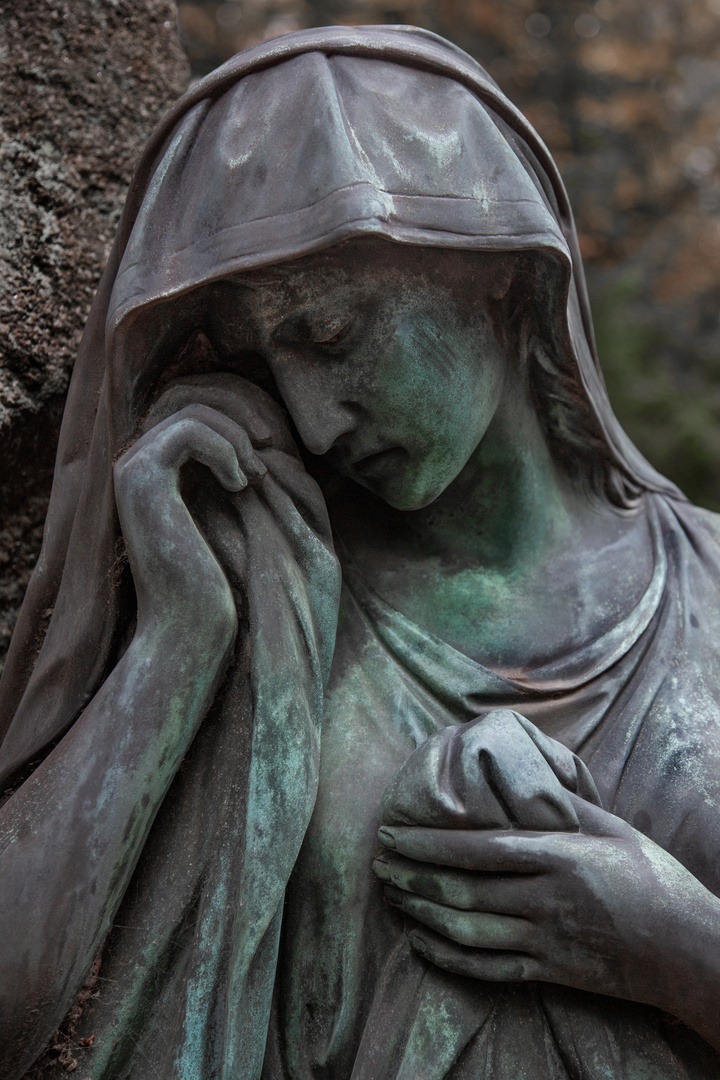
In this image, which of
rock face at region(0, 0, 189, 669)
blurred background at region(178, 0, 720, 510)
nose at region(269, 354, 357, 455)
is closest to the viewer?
nose at region(269, 354, 357, 455)

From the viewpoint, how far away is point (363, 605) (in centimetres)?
180

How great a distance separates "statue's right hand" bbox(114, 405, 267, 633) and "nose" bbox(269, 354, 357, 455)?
129 millimetres

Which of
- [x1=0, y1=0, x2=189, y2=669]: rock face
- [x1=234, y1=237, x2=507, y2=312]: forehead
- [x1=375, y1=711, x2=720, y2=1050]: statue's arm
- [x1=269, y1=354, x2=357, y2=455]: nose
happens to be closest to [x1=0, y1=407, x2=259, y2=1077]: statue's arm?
[x1=269, y1=354, x2=357, y2=455]: nose

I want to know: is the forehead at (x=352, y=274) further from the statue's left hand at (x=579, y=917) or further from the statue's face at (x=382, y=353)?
the statue's left hand at (x=579, y=917)

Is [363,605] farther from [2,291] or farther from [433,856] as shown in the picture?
[2,291]

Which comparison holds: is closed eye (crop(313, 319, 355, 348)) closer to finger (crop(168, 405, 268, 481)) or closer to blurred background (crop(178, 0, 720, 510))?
finger (crop(168, 405, 268, 481))

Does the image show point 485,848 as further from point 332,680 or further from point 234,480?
point 234,480

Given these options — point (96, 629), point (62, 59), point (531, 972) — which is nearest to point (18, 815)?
point (96, 629)

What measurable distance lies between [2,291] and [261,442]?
0.84 m

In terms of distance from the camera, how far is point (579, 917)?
136cm

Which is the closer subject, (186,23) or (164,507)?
(164,507)

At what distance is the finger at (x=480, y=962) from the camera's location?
54.6 inches

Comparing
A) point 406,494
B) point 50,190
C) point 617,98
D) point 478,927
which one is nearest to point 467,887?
point 478,927

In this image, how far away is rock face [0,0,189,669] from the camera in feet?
7.19
